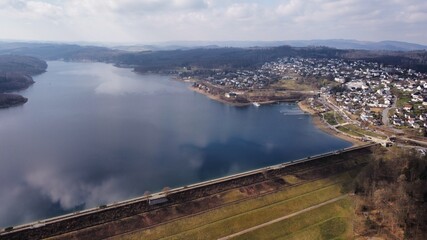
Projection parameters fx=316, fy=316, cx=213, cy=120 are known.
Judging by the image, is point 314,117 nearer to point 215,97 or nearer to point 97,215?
point 215,97

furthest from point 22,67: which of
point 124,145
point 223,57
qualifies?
point 124,145

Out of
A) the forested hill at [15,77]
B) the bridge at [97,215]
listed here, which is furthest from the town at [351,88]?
the forested hill at [15,77]

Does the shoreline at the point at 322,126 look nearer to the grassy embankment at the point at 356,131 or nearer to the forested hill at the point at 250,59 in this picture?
the grassy embankment at the point at 356,131

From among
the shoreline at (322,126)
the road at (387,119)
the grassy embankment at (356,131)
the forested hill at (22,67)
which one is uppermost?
the forested hill at (22,67)

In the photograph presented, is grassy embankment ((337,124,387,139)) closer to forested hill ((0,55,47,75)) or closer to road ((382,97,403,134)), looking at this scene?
road ((382,97,403,134))

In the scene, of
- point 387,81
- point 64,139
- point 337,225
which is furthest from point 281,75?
point 337,225

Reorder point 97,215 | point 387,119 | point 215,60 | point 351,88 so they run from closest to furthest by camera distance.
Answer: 1. point 97,215
2. point 387,119
3. point 351,88
4. point 215,60
